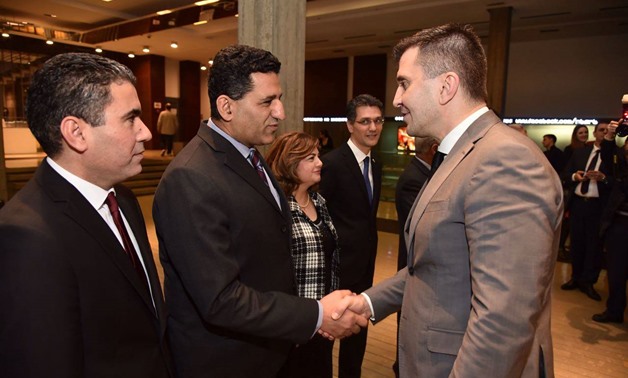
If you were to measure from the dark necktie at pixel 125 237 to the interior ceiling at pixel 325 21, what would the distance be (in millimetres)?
8621

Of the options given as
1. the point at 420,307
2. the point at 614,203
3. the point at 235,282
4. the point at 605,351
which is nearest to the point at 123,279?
the point at 235,282

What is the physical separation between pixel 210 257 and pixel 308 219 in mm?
969

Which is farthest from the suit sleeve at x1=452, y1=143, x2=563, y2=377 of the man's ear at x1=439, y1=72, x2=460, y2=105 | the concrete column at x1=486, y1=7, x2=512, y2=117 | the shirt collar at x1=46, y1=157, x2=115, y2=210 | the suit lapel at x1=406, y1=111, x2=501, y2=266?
the concrete column at x1=486, y1=7, x2=512, y2=117

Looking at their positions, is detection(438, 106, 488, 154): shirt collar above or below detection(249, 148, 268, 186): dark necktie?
above

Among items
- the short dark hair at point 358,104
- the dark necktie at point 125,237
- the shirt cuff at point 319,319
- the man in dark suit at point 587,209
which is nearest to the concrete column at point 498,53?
the man in dark suit at point 587,209

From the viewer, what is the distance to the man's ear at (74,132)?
3.85 ft

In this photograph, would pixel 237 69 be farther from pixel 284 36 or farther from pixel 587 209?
pixel 587 209

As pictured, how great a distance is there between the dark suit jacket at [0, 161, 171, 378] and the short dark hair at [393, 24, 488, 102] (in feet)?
3.55

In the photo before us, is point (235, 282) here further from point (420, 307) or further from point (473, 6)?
point (473, 6)

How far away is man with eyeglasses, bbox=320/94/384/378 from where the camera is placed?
2.83 metres

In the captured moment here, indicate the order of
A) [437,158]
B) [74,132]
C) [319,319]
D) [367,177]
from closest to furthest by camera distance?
1. [74,132]
2. [437,158]
3. [319,319]
4. [367,177]

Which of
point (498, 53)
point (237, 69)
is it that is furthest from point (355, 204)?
point (498, 53)

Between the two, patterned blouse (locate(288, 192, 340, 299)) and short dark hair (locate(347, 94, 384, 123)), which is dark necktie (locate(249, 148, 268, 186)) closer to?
patterned blouse (locate(288, 192, 340, 299))

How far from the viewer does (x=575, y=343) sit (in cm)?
375
